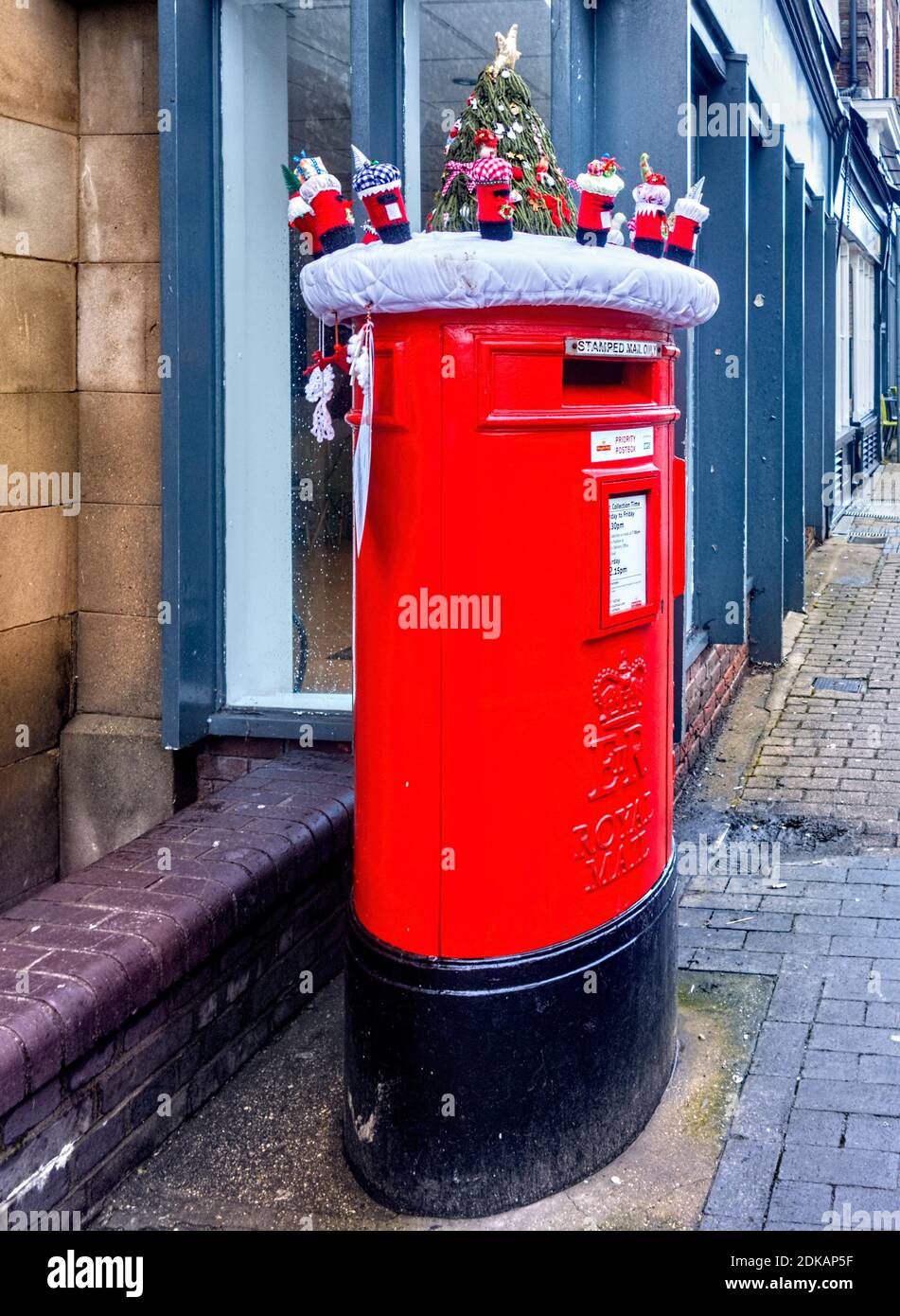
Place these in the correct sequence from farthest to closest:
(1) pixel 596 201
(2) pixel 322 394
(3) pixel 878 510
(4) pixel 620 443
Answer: (3) pixel 878 510, (2) pixel 322 394, (4) pixel 620 443, (1) pixel 596 201

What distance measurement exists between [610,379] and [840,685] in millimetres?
5402

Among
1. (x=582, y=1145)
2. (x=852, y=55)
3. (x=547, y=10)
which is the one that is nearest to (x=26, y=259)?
(x=547, y=10)

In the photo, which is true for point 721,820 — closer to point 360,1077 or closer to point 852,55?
point 360,1077

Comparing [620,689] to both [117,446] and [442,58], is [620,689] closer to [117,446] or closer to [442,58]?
[117,446]

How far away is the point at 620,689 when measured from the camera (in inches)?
133

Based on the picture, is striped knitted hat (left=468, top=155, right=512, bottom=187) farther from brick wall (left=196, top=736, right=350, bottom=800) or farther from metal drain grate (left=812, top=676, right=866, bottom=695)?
metal drain grate (left=812, top=676, right=866, bottom=695)

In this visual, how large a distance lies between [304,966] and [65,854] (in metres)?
1.51

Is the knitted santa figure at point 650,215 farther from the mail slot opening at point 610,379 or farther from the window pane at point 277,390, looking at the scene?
the window pane at point 277,390

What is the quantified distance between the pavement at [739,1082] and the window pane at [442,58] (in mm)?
2845

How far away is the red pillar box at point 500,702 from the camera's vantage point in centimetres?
306

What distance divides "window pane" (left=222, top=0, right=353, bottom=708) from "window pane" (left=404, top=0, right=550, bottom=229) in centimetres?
34

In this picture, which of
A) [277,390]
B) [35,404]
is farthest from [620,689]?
[35,404]

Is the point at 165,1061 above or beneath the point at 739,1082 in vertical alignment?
above

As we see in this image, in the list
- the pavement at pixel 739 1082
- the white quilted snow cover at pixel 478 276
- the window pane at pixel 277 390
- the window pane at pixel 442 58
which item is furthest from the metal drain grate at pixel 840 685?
the white quilted snow cover at pixel 478 276
